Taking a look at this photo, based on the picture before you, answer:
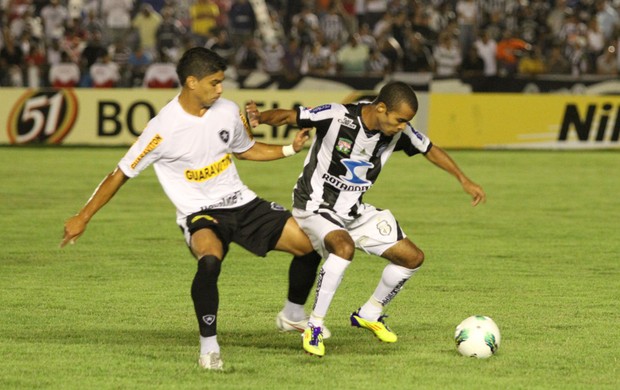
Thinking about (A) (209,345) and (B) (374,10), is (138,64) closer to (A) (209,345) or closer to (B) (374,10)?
(B) (374,10)

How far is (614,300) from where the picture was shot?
9.26 metres

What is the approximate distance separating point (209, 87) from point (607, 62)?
19614 mm

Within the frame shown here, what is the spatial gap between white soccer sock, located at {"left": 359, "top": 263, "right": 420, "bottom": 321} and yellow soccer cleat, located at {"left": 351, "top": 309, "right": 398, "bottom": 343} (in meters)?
0.03

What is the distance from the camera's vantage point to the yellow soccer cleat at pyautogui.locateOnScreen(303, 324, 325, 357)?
23.4 ft

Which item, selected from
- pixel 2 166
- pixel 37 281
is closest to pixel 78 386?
pixel 37 281

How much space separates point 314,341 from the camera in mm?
7156

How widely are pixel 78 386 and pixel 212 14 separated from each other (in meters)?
21.3

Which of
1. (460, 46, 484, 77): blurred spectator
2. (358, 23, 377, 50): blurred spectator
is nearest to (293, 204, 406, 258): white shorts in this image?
(460, 46, 484, 77): blurred spectator

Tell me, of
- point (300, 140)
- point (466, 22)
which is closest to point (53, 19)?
Result: point (466, 22)

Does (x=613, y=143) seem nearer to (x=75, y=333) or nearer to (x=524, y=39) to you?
(x=524, y=39)

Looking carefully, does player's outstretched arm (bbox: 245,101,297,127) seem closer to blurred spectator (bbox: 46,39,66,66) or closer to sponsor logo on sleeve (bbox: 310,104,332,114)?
sponsor logo on sleeve (bbox: 310,104,332,114)

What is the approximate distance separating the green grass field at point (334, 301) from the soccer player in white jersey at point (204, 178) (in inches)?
24.6

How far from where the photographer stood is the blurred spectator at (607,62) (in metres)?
25.1

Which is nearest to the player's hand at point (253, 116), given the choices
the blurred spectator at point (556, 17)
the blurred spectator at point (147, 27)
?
the blurred spectator at point (147, 27)
